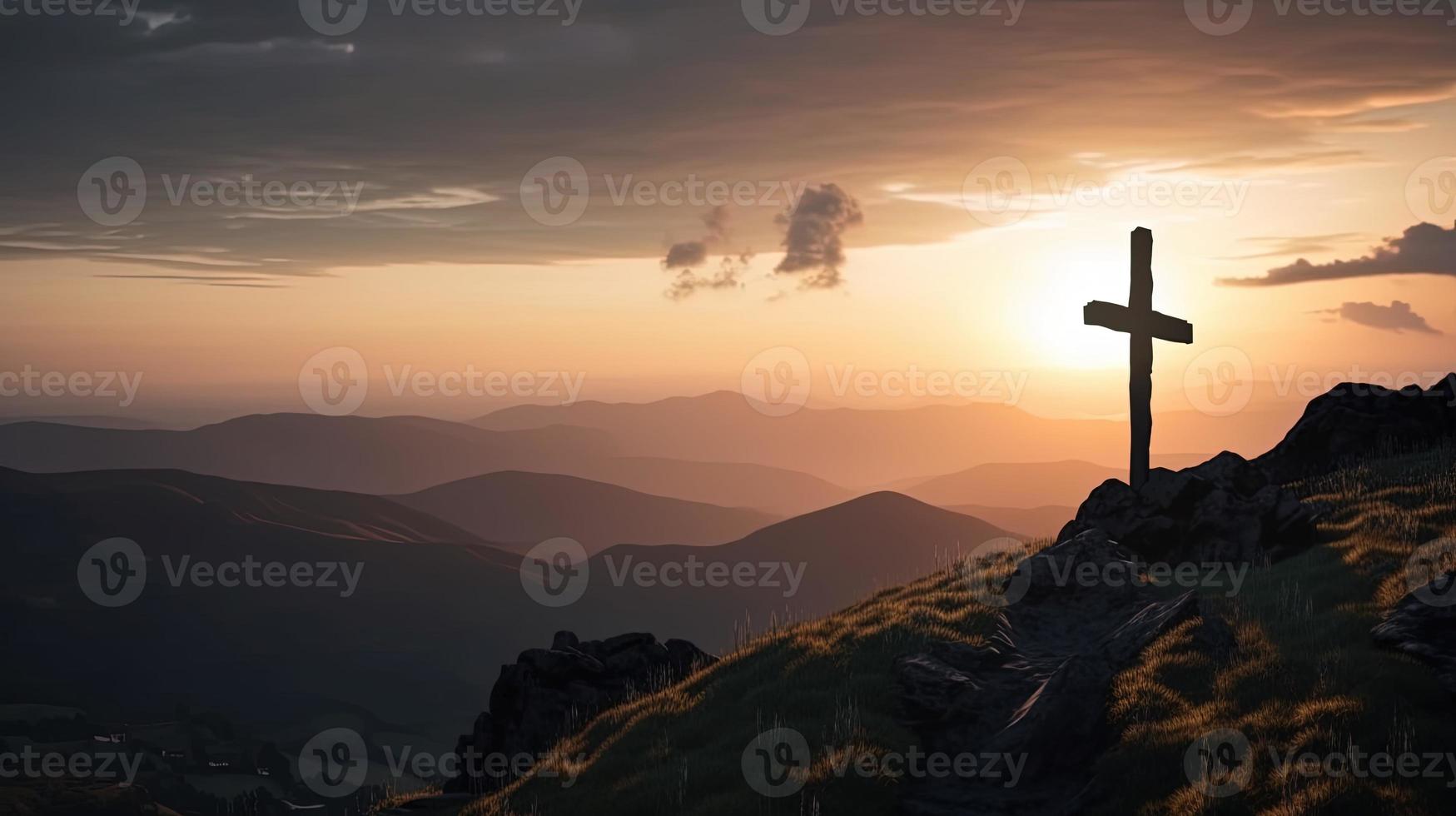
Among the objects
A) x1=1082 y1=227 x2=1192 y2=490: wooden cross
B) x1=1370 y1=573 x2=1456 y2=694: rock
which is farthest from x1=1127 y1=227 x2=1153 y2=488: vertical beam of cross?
x1=1370 y1=573 x2=1456 y2=694: rock

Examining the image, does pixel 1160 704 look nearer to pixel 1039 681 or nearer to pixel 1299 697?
pixel 1299 697

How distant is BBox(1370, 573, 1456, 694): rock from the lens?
14734 millimetres

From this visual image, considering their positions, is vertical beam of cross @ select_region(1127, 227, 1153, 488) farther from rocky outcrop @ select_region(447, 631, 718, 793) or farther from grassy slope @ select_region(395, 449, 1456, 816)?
rocky outcrop @ select_region(447, 631, 718, 793)

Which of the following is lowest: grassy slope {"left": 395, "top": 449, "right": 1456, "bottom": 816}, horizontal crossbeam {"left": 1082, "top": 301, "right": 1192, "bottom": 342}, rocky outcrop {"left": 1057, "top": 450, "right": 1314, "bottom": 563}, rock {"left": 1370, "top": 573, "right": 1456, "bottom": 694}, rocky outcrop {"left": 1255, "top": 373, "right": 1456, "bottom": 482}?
grassy slope {"left": 395, "top": 449, "right": 1456, "bottom": 816}

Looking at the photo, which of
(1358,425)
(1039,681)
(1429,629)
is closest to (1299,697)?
(1429,629)

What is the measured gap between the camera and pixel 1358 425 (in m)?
32.2

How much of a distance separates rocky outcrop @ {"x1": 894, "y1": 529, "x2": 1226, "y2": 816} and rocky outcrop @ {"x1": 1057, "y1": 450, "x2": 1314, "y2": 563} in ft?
8.41

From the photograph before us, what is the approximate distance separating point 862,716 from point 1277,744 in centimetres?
590

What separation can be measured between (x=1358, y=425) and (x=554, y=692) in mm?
24222

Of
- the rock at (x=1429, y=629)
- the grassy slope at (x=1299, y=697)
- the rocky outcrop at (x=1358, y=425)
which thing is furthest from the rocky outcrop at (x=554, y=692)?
the rocky outcrop at (x=1358, y=425)

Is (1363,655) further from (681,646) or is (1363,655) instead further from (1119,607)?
(681,646)

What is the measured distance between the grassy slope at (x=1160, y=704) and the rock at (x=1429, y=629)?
0.24 meters

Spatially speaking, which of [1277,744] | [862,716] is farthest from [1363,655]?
[862,716]

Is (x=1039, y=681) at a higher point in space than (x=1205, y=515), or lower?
lower
